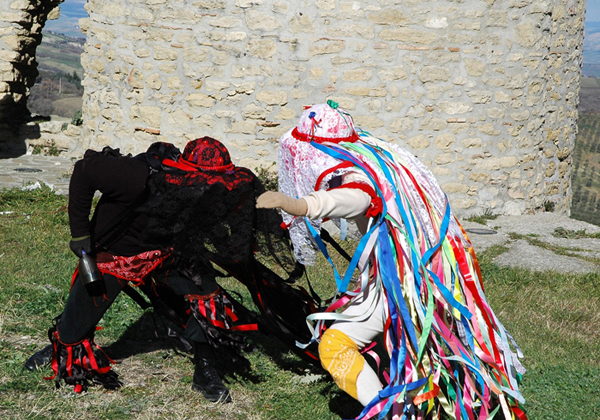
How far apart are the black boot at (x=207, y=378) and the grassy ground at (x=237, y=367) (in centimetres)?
5

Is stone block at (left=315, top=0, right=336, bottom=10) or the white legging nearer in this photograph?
the white legging

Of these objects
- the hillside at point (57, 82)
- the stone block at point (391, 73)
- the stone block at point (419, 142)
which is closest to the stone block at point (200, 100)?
the stone block at point (391, 73)

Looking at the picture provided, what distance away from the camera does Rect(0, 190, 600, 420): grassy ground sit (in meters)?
3.05

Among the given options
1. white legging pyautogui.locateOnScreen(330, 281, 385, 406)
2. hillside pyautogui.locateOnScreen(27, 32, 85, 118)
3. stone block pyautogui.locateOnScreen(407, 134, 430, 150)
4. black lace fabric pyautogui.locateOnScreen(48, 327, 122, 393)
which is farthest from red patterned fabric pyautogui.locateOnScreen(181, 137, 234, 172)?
hillside pyautogui.locateOnScreen(27, 32, 85, 118)

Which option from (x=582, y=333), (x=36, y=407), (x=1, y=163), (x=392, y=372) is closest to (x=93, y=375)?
(x=36, y=407)

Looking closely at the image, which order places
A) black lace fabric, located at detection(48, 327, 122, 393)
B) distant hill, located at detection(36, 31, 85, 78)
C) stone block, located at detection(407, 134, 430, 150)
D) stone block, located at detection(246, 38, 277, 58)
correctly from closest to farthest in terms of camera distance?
black lace fabric, located at detection(48, 327, 122, 393) < stone block, located at detection(246, 38, 277, 58) < stone block, located at detection(407, 134, 430, 150) < distant hill, located at detection(36, 31, 85, 78)

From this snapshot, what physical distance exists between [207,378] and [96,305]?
2.32 feet

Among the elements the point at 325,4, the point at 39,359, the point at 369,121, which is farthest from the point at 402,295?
the point at 325,4

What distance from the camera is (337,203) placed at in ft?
7.97

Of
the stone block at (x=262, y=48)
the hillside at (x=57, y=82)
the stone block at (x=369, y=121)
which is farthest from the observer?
the hillside at (x=57, y=82)

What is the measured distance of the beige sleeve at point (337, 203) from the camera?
2402mm

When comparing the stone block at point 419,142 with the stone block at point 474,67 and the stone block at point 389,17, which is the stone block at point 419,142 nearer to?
the stone block at point 474,67

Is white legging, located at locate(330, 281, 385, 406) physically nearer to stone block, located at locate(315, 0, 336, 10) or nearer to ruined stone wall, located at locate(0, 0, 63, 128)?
stone block, located at locate(315, 0, 336, 10)

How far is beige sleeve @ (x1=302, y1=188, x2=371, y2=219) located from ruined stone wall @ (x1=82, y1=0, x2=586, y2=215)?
4.69m
